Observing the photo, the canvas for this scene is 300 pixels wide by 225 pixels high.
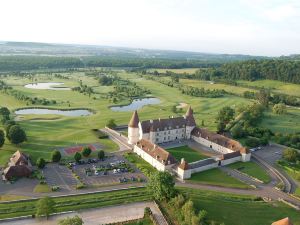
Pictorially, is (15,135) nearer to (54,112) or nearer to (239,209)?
(54,112)

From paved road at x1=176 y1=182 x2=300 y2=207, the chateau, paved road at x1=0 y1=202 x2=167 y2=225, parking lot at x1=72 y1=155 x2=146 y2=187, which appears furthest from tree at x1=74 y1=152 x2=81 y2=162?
paved road at x1=176 y1=182 x2=300 y2=207

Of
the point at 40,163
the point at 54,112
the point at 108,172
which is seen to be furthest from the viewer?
the point at 54,112

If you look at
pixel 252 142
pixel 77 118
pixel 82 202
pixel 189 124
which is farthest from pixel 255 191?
pixel 77 118

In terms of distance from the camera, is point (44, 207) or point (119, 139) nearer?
point (44, 207)

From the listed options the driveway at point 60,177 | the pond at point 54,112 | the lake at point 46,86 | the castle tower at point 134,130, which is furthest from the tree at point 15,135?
the lake at point 46,86

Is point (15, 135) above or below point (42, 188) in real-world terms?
above

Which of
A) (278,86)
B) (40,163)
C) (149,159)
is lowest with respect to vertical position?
(149,159)

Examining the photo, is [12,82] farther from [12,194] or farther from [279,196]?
[279,196]

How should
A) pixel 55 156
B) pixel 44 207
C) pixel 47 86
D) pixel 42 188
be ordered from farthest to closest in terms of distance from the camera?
1. pixel 47 86
2. pixel 55 156
3. pixel 42 188
4. pixel 44 207
